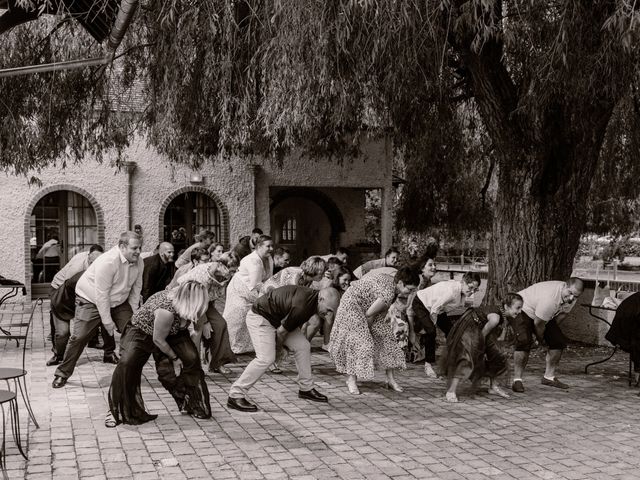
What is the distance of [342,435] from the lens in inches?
273

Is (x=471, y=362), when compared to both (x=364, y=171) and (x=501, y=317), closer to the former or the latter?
(x=501, y=317)

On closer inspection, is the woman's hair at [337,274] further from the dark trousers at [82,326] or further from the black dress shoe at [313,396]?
the dark trousers at [82,326]

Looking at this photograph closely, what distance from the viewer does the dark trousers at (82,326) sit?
8.63 m

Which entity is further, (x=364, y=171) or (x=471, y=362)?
(x=364, y=171)

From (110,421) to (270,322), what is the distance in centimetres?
176

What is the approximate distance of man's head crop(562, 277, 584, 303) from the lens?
28.5 feet

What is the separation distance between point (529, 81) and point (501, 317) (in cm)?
360

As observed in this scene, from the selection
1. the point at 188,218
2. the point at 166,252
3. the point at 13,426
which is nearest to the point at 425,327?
the point at 166,252

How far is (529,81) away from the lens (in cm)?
1055

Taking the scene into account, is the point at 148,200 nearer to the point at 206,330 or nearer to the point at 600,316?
the point at 600,316

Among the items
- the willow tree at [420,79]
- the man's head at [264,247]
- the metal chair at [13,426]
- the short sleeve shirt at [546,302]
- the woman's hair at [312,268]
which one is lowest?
the metal chair at [13,426]

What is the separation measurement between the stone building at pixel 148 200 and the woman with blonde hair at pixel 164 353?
9.18 meters

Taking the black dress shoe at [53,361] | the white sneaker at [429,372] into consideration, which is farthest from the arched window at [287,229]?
the white sneaker at [429,372]

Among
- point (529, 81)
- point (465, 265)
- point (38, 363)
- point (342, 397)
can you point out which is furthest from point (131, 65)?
point (465, 265)
